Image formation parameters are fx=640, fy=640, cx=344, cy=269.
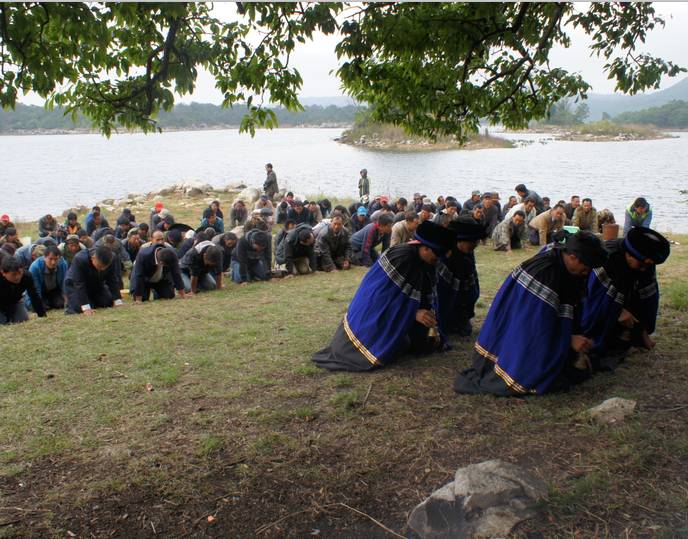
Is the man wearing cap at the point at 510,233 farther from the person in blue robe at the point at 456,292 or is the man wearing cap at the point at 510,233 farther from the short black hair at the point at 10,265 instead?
the short black hair at the point at 10,265

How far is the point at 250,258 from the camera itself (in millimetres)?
11672

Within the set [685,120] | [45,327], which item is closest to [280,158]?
[685,120]

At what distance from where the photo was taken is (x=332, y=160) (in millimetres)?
52750

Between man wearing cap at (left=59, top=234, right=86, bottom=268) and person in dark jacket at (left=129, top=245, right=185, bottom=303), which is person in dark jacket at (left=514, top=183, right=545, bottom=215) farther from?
man wearing cap at (left=59, top=234, right=86, bottom=268)

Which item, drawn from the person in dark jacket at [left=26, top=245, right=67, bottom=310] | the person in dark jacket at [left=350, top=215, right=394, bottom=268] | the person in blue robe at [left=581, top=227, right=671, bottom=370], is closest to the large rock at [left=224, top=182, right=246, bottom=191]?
the person in dark jacket at [left=350, top=215, right=394, bottom=268]

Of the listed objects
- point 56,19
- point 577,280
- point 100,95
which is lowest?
point 577,280

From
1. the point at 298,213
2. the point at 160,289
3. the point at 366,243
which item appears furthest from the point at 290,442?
the point at 298,213

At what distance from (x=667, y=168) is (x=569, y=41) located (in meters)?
35.0

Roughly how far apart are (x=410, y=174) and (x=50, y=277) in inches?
1249

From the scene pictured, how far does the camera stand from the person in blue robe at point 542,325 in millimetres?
5262

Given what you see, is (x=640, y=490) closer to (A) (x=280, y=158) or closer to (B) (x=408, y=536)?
(B) (x=408, y=536)

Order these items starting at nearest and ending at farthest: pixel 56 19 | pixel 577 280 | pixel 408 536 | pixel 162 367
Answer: pixel 408 536 → pixel 56 19 → pixel 577 280 → pixel 162 367

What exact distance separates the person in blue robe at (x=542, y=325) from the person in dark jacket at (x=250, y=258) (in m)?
6.44

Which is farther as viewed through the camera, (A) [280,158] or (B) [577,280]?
(A) [280,158]
